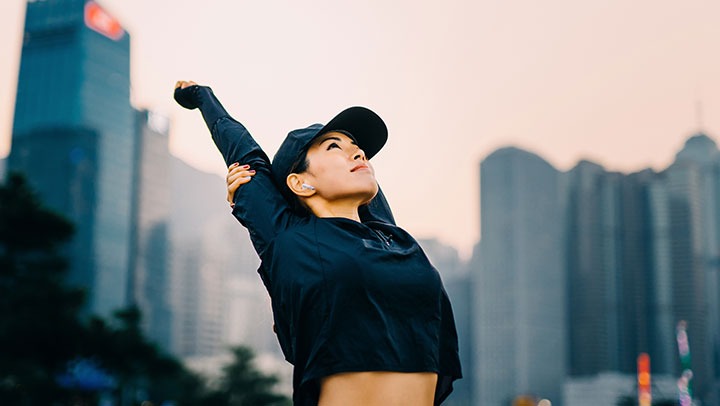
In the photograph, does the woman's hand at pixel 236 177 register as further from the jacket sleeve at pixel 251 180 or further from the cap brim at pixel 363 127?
the cap brim at pixel 363 127

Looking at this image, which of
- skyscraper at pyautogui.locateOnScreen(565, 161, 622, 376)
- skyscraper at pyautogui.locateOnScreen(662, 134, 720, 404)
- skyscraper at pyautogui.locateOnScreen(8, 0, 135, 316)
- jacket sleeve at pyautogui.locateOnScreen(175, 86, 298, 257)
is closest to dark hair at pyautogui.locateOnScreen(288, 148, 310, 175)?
jacket sleeve at pyautogui.locateOnScreen(175, 86, 298, 257)

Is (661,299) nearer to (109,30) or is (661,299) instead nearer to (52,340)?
(109,30)

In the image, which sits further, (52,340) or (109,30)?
(109,30)

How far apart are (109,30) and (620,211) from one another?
217 feet

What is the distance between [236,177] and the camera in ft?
11.3

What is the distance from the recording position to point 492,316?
124 meters

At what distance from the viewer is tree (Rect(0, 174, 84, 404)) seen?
545 inches

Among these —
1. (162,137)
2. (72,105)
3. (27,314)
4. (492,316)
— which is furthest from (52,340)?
(492,316)

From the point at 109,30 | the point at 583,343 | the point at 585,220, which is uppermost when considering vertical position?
the point at 109,30

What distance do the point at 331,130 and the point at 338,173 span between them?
0.20 meters

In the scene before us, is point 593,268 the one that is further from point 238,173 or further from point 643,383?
point 238,173

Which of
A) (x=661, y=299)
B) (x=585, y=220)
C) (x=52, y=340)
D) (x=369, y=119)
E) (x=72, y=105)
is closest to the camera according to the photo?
(x=369, y=119)

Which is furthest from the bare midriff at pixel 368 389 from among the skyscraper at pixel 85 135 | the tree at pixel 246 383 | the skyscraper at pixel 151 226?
the skyscraper at pixel 151 226

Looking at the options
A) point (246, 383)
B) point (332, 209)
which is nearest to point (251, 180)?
point (332, 209)
